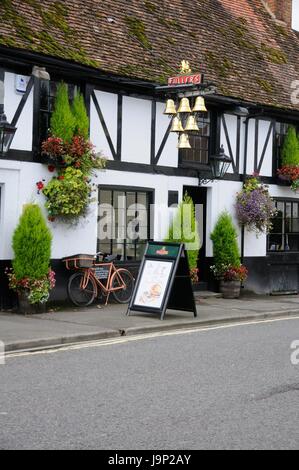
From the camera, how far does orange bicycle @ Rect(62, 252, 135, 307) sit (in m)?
14.6

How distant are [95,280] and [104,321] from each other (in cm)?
266

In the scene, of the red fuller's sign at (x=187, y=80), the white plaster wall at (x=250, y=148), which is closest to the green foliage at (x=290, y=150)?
the white plaster wall at (x=250, y=148)

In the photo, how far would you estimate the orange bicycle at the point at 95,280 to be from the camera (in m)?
14.6

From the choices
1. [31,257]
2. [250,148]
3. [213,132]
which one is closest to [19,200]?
[31,257]

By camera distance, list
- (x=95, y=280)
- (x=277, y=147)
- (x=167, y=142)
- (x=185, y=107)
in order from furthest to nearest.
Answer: (x=277, y=147) < (x=167, y=142) < (x=95, y=280) < (x=185, y=107)

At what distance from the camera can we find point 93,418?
645cm

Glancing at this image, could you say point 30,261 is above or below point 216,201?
below

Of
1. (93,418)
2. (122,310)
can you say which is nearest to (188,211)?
(122,310)

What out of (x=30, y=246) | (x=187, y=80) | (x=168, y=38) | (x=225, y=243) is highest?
(x=168, y=38)

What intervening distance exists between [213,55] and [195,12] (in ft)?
6.56

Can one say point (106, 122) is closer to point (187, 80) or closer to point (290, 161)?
point (187, 80)

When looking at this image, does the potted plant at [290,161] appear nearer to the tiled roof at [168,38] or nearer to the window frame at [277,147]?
the window frame at [277,147]

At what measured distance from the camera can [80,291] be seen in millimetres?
14836

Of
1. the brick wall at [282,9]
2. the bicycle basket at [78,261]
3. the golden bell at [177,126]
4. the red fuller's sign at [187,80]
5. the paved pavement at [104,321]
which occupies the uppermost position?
the brick wall at [282,9]
